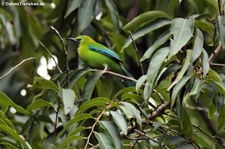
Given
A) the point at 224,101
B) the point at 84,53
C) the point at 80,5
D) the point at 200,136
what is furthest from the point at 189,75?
the point at 84,53

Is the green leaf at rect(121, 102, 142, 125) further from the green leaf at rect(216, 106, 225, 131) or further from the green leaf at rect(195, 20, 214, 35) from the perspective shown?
the green leaf at rect(195, 20, 214, 35)

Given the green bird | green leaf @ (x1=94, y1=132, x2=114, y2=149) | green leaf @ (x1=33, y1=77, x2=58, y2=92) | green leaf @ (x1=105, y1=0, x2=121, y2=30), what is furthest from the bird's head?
green leaf @ (x1=94, y1=132, x2=114, y2=149)

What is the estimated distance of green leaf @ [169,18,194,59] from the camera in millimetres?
2432

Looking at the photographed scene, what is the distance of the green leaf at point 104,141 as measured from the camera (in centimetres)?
234

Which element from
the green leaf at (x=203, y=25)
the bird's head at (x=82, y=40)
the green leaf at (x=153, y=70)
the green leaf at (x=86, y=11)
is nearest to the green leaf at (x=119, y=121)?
the green leaf at (x=153, y=70)

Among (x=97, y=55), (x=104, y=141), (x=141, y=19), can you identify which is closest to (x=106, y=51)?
(x=97, y=55)

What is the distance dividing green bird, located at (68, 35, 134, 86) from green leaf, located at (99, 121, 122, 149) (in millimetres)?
1164

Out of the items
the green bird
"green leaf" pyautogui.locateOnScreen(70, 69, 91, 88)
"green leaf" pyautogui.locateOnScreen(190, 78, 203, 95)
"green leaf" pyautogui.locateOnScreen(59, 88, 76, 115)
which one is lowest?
the green bird

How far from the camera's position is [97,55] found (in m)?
3.72

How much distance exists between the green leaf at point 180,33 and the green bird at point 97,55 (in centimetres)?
104

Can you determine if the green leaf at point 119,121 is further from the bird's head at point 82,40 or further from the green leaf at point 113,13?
the bird's head at point 82,40

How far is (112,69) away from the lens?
373 cm

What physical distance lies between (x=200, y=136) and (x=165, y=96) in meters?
0.36

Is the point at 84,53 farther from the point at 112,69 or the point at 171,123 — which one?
→ the point at 171,123
